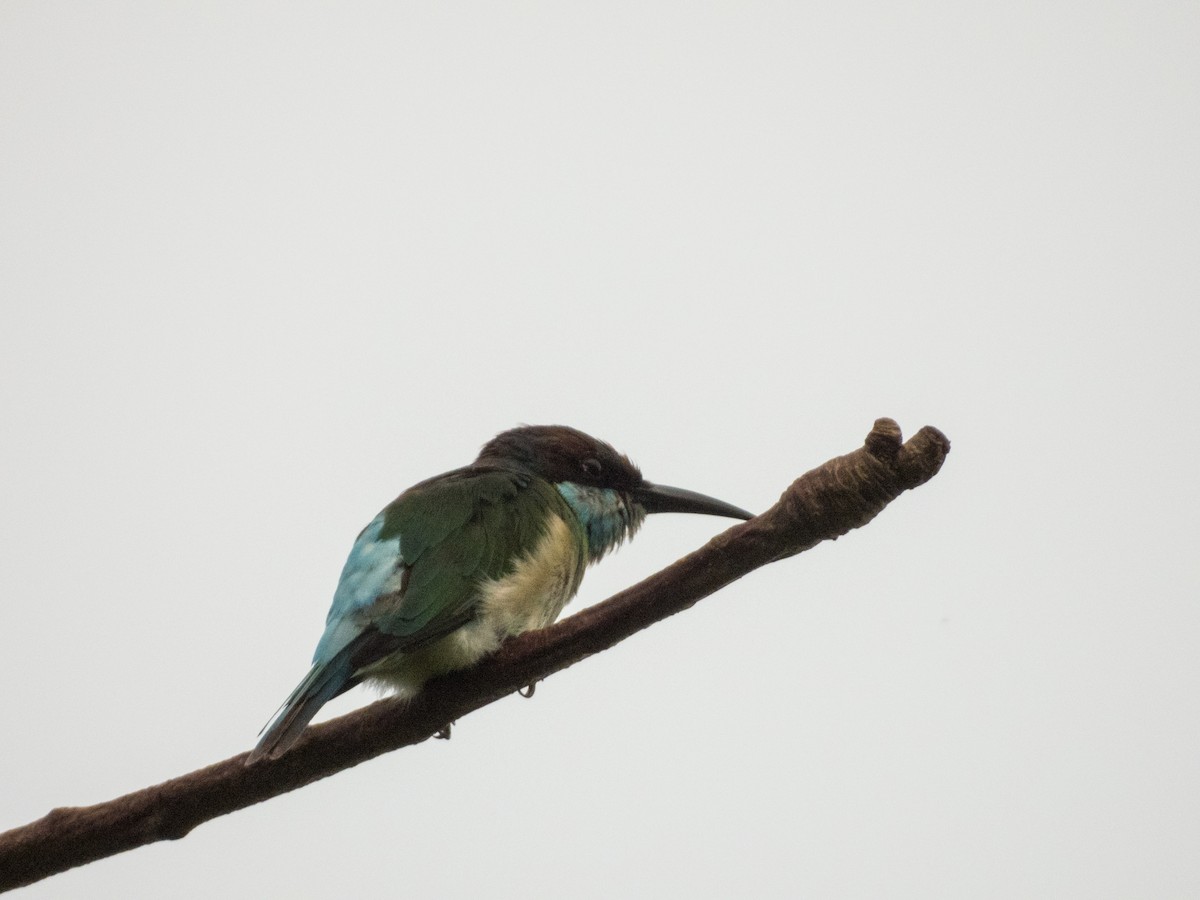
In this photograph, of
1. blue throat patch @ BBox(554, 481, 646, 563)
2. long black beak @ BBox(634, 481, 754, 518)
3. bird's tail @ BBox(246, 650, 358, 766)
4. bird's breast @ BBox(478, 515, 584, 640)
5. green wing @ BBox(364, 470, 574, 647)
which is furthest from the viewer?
long black beak @ BBox(634, 481, 754, 518)

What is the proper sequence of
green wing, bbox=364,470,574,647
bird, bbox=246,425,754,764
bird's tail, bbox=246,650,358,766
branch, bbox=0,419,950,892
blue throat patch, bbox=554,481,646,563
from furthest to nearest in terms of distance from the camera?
blue throat patch, bbox=554,481,646,563, green wing, bbox=364,470,574,647, bird, bbox=246,425,754,764, bird's tail, bbox=246,650,358,766, branch, bbox=0,419,950,892

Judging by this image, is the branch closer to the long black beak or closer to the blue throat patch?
the blue throat patch

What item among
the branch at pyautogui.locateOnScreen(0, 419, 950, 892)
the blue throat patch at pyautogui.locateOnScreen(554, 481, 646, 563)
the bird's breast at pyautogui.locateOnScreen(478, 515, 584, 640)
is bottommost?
the branch at pyautogui.locateOnScreen(0, 419, 950, 892)

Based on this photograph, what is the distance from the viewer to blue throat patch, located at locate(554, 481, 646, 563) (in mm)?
5062

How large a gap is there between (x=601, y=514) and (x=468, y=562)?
115cm

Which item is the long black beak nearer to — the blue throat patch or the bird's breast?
the blue throat patch

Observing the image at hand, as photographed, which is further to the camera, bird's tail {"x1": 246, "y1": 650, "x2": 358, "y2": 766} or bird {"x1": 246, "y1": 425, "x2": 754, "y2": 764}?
bird {"x1": 246, "y1": 425, "x2": 754, "y2": 764}

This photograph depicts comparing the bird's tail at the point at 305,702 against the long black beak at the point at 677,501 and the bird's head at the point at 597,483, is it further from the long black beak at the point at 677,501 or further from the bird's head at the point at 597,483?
the long black beak at the point at 677,501

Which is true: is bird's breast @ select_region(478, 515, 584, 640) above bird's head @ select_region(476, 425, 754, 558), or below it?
below

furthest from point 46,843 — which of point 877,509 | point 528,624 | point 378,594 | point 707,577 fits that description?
point 877,509

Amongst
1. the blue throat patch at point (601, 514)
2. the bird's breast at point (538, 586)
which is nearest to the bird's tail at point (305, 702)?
the bird's breast at point (538, 586)

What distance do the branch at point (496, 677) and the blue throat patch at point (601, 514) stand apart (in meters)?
1.44

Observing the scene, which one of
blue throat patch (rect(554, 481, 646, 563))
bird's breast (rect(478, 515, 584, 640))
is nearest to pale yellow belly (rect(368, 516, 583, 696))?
bird's breast (rect(478, 515, 584, 640))

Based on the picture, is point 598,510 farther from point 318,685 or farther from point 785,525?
point 785,525
